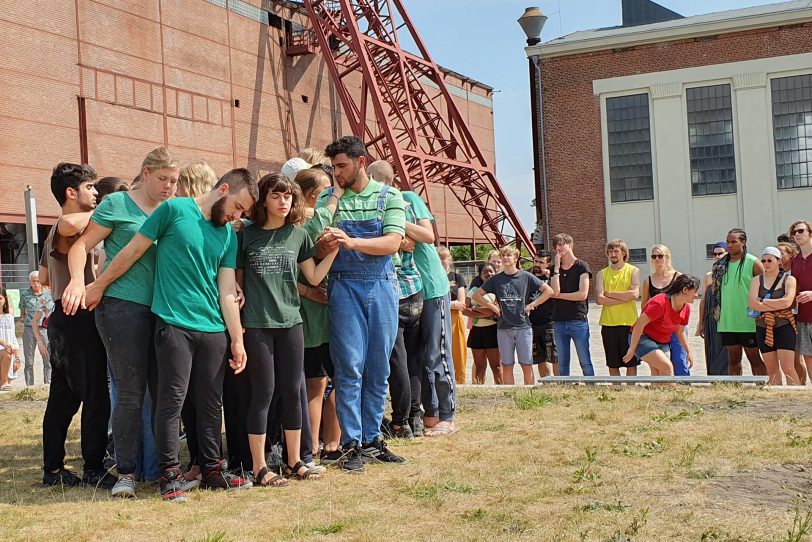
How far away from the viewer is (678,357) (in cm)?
941

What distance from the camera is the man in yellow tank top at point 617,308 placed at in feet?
33.4

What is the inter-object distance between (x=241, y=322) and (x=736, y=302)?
6153mm

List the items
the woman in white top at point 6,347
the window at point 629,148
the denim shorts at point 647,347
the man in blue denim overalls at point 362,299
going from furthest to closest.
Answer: the window at point 629,148 < the woman in white top at point 6,347 < the denim shorts at point 647,347 < the man in blue denim overalls at point 362,299

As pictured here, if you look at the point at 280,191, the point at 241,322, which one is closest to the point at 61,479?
the point at 241,322

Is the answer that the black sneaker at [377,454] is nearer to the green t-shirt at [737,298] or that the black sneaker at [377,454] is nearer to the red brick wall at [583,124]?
the green t-shirt at [737,298]

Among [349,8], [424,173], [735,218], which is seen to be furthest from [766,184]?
[349,8]

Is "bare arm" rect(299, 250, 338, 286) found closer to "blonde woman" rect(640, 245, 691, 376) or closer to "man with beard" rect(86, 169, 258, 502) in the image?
"man with beard" rect(86, 169, 258, 502)

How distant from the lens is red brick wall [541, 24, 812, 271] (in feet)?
117

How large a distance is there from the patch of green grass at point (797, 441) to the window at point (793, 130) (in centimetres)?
3150

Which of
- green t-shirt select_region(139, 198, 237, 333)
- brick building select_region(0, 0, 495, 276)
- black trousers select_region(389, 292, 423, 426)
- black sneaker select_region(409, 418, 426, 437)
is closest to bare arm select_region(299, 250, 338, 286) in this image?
green t-shirt select_region(139, 198, 237, 333)

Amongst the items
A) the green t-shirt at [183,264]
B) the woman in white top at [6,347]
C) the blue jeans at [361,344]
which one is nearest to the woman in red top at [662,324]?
the blue jeans at [361,344]

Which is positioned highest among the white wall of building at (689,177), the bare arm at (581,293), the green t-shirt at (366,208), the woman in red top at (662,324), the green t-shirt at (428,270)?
the white wall of building at (689,177)

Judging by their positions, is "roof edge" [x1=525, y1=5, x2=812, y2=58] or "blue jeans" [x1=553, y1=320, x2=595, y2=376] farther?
"roof edge" [x1=525, y1=5, x2=812, y2=58]

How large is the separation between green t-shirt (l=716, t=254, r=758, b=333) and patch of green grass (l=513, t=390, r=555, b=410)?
7.98 feet
